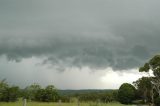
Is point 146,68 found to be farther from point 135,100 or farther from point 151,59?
point 135,100

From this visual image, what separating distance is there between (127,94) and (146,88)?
442 inches

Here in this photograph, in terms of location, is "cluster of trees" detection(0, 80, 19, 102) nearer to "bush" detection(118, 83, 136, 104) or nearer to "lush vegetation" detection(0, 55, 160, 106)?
"lush vegetation" detection(0, 55, 160, 106)

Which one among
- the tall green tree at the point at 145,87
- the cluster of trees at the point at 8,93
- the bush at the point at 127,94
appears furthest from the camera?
the bush at the point at 127,94

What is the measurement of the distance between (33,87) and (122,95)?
83.3 ft

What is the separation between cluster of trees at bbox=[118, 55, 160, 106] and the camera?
247 feet

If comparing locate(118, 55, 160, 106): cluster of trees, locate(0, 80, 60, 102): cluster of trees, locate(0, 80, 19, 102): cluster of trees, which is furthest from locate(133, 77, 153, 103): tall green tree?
locate(0, 80, 19, 102): cluster of trees

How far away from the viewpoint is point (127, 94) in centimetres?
9225

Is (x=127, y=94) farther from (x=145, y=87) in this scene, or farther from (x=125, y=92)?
(x=145, y=87)

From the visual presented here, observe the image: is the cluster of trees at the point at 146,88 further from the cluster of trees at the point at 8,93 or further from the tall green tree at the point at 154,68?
the cluster of trees at the point at 8,93

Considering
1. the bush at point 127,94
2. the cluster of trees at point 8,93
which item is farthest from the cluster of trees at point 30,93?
the bush at point 127,94

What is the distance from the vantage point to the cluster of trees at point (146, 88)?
75.4 m

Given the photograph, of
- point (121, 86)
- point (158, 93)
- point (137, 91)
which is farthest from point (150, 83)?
point (121, 86)

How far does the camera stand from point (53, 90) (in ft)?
272

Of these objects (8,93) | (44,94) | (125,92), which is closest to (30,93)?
(44,94)
